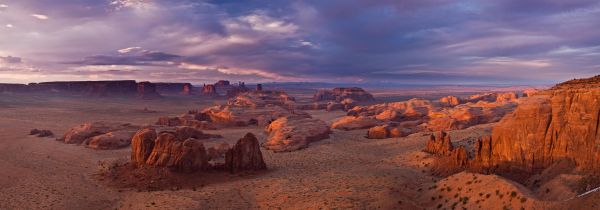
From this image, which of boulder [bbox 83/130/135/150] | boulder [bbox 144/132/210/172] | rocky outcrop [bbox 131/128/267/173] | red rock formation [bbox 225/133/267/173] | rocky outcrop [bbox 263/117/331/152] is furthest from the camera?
boulder [bbox 83/130/135/150]

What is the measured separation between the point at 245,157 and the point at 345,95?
143 meters

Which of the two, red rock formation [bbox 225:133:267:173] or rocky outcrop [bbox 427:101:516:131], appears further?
rocky outcrop [bbox 427:101:516:131]

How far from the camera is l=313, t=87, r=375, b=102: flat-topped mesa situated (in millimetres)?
176350

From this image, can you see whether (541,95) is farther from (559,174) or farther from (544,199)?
(544,199)

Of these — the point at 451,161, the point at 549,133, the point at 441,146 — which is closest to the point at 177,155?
the point at 451,161

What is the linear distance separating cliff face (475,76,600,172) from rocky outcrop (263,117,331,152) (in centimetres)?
2517

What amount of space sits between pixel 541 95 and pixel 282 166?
74.5 feet

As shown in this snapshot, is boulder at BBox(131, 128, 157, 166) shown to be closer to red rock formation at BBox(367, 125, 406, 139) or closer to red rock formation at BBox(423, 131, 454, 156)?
red rock formation at BBox(423, 131, 454, 156)

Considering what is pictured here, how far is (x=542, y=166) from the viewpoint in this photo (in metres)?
26.0

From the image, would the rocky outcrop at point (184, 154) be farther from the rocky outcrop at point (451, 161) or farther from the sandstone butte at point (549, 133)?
the sandstone butte at point (549, 133)

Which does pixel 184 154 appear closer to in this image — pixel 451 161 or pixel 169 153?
pixel 169 153

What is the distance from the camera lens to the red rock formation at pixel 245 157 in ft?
122

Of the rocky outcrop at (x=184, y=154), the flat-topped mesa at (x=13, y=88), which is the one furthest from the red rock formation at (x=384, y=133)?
the flat-topped mesa at (x=13, y=88)

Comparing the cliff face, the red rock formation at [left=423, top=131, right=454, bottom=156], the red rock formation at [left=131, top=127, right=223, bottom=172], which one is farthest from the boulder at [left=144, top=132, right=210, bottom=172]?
the cliff face
